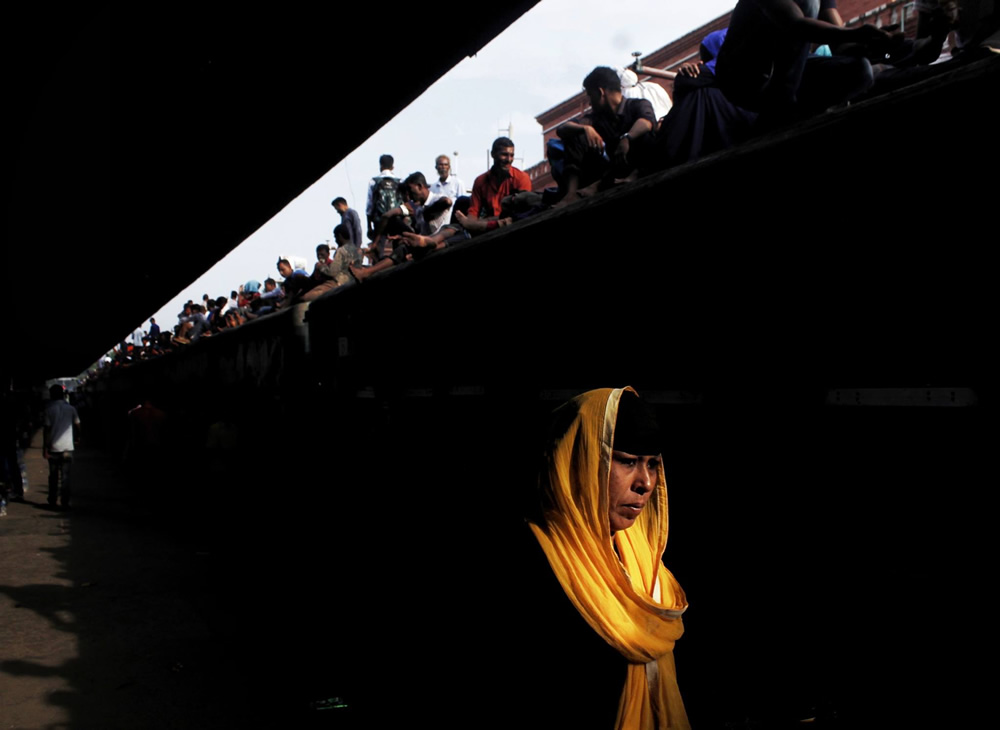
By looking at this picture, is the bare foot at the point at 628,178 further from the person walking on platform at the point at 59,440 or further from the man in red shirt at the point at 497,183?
the person walking on platform at the point at 59,440

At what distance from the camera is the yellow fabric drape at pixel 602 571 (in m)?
1.98

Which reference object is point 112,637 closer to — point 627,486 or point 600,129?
point 600,129

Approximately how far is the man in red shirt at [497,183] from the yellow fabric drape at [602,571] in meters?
4.78

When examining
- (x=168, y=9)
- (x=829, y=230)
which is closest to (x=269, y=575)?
(x=168, y=9)

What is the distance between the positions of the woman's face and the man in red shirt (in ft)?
15.7

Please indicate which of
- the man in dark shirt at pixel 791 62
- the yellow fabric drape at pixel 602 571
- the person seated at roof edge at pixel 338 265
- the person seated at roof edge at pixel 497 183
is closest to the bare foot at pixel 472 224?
the person seated at roof edge at pixel 497 183

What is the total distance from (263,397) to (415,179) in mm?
3801

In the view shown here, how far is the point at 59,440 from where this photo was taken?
42.9 ft

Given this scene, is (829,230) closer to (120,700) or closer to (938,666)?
(938,666)

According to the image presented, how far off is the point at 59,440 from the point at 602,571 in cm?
1336

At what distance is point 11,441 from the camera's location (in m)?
13.7

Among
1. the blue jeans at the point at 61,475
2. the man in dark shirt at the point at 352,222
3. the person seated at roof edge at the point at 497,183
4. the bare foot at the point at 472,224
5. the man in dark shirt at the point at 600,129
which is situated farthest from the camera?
the blue jeans at the point at 61,475

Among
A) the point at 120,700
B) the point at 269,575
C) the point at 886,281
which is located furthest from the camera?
the point at 269,575

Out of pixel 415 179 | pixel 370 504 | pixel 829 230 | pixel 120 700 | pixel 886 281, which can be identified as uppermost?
pixel 415 179
